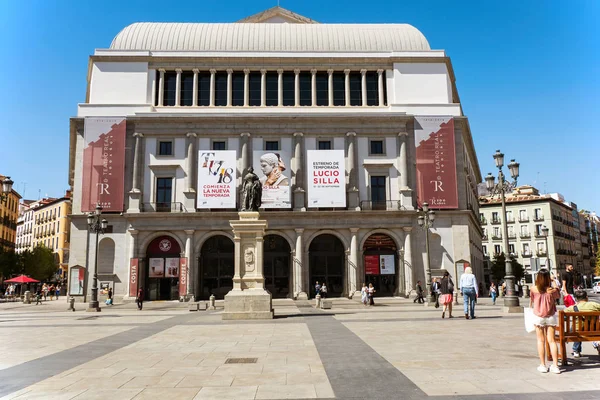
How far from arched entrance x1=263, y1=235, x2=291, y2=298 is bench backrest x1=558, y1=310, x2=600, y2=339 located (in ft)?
114

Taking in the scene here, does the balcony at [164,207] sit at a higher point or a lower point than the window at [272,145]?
lower

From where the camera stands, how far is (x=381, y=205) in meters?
44.0

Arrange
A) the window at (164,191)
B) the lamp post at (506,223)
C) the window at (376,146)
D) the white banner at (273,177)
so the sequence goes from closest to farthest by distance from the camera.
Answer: the lamp post at (506,223) → the white banner at (273,177) → the window at (164,191) → the window at (376,146)

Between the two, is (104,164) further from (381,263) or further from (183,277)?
(381,263)

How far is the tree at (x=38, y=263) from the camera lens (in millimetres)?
73938

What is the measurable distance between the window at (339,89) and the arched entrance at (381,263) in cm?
1330

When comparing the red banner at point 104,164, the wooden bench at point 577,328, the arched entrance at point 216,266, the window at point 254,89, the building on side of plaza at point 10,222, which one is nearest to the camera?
the wooden bench at point 577,328

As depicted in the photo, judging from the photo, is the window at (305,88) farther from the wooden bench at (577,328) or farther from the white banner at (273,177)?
the wooden bench at (577,328)

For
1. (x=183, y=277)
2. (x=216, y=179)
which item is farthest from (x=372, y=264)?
(x=183, y=277)

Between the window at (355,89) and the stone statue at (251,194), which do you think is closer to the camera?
the stone statue at (251,194)

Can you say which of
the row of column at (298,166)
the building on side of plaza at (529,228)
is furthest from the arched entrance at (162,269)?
the building on side of plaza at (529,228)

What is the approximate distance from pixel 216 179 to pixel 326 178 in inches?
373

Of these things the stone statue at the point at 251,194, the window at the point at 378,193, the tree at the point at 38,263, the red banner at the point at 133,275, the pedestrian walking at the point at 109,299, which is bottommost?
the pedestrian walking at the point at 109,299

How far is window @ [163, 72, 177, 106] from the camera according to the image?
47.0m
